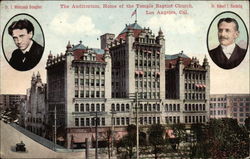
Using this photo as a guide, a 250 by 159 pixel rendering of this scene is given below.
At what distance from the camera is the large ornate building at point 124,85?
18.1 ft

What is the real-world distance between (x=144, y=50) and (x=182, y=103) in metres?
1.10

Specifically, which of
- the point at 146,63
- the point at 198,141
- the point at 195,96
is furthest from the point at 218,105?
the point at 146,63

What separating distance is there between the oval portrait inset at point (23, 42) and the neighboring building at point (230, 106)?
2.92m

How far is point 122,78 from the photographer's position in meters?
5.78

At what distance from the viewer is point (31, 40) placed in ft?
17.8

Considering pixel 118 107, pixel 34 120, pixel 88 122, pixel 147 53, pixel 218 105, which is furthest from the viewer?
pixel 218 105

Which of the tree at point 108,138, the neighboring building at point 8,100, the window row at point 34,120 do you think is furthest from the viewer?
the tree at point 108,138

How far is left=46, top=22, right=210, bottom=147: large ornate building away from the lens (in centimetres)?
551

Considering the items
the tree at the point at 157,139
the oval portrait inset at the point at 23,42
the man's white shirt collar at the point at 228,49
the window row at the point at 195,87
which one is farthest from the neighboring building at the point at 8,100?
the man's white shirt collar at the point at 228,49

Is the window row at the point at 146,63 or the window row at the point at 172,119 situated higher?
the window row at the point at 146,63

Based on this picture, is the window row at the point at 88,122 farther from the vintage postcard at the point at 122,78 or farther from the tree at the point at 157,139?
the tree at the point at 157,139

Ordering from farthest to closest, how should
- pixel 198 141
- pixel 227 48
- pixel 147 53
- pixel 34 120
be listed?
pixel 198 141, pixel 227 48, pixel 147 53, pixel 34 120

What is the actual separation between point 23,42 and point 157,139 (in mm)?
2536

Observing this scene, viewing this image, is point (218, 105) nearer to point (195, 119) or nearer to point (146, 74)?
point (195, 119)
